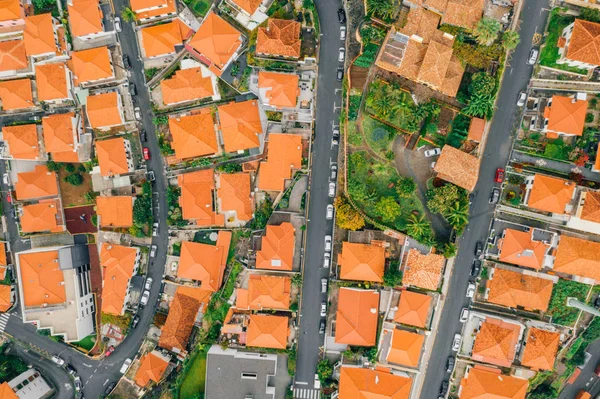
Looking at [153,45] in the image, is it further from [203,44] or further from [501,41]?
[501,41]

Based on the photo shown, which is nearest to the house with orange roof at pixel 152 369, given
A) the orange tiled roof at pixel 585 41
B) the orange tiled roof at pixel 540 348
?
the orange tiled roof at pixel 540 348

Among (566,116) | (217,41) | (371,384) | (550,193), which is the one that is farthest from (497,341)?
(217,41)

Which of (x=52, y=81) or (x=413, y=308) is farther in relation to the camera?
(x=52, y=81)

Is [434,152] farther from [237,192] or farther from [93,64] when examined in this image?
[93,64]

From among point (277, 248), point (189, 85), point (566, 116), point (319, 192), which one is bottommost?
point (277, 248)

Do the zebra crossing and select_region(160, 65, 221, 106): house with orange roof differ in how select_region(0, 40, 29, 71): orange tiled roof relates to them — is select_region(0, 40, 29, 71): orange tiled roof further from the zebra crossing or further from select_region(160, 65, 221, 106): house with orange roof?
the zebra crossing

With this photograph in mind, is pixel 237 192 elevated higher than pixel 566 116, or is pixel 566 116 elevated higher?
pixel 566 116

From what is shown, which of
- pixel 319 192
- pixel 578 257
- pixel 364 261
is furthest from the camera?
pixel 319 192

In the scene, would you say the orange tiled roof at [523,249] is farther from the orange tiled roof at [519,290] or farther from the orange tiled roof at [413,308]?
the orange tiled roof at [413,308]

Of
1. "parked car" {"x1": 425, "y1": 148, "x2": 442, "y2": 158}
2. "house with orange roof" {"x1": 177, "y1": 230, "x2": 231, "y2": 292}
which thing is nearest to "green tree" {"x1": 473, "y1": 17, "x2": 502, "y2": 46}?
"parked car" {"x1": 425, "y1": 148, "x2": 442, "y2": 158}
